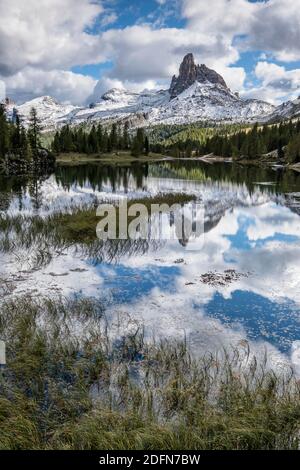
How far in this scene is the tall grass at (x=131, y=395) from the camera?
Result: 8383mm

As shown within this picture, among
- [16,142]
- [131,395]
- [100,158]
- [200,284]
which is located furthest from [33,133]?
[131,395]

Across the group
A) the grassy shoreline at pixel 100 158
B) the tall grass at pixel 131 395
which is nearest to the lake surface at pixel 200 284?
the tall grass at pixel 131 395

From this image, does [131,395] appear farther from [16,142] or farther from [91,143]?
[91,143]

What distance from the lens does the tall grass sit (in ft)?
27.5

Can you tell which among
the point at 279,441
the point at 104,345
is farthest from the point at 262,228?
the point at 279,441

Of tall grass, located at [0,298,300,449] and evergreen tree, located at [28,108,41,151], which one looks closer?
tall grass, located at [0,298,300,449]

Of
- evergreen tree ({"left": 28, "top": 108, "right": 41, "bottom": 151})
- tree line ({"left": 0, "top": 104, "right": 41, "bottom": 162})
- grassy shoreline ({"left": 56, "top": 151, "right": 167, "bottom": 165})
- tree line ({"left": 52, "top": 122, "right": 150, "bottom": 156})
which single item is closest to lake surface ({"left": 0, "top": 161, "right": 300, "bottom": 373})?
tree line ({"left": 0, "top": 104, "right": 41, "bottom": 162})

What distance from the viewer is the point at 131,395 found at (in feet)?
32.9

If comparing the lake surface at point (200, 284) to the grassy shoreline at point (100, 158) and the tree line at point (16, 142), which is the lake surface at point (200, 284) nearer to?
the tree line at point (16, 142)

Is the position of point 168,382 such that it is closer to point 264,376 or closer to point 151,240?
point 264,376

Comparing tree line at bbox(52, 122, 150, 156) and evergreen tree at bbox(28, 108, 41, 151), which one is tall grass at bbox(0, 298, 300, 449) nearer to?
evergreen tree at bbox(28, 108, 41, 151)

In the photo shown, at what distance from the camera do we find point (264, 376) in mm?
11008

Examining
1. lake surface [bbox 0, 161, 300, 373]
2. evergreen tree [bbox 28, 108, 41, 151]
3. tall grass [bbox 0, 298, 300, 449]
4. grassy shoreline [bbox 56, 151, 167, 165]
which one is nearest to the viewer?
tall grass [bbox 0, 298, 300, 449]

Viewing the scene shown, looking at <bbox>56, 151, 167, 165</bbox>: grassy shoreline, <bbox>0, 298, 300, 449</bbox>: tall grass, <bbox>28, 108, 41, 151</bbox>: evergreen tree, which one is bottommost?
<bbox>0, 298, 300, 449</bbox>: tall grass
